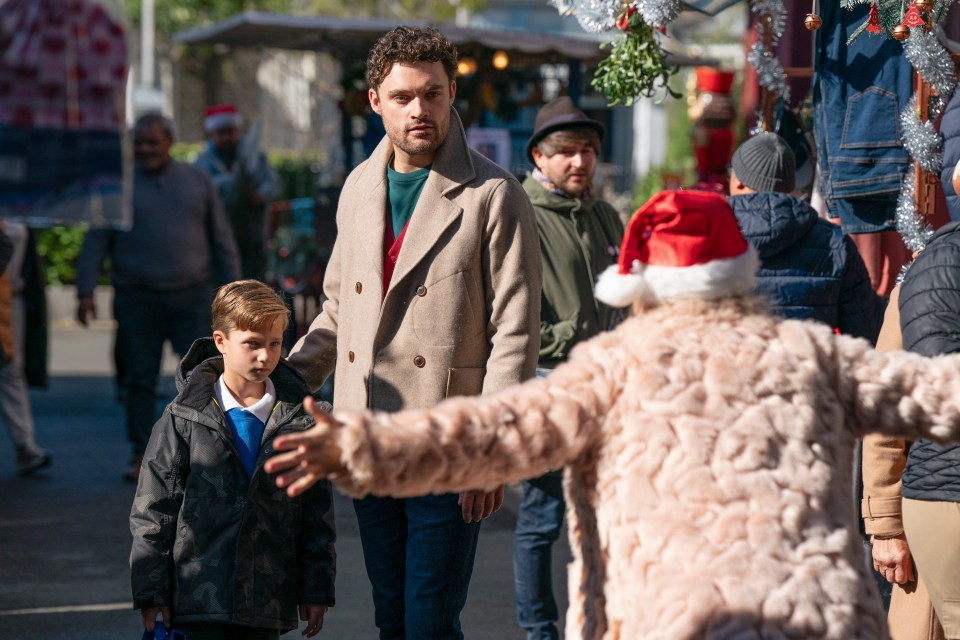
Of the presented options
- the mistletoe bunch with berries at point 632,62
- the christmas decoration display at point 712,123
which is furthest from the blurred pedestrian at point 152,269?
the christmas decoration display at point 712,123

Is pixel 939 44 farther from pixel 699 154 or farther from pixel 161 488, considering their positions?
pixel 699 154

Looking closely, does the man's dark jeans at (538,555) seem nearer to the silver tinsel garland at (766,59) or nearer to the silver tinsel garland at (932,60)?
the silver tinsel garland at (932,60)

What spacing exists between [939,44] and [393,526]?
2687 mm

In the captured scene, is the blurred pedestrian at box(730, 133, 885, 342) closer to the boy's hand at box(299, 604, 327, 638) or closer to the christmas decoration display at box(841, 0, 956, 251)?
the christmas decoration display at box(841, 0, 956, 251)

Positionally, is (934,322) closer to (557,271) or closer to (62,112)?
(557,271)

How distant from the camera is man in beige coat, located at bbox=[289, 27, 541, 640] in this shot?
13.3 feet

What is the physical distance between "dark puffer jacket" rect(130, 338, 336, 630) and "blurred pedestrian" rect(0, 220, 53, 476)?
4548 millimetres

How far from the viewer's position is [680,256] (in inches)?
116

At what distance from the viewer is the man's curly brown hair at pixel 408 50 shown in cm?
404

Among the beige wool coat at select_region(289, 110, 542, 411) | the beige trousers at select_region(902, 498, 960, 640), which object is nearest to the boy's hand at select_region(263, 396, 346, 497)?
the beige wool coat at select_region(289, 110, 542, 411)

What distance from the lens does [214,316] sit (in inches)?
166

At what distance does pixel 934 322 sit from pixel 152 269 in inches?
227

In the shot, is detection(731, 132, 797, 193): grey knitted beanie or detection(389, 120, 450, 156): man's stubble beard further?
detection(731, 132, 797, 193): grey knitted beanie

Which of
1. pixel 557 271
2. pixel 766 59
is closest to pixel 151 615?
pixel 557 271
